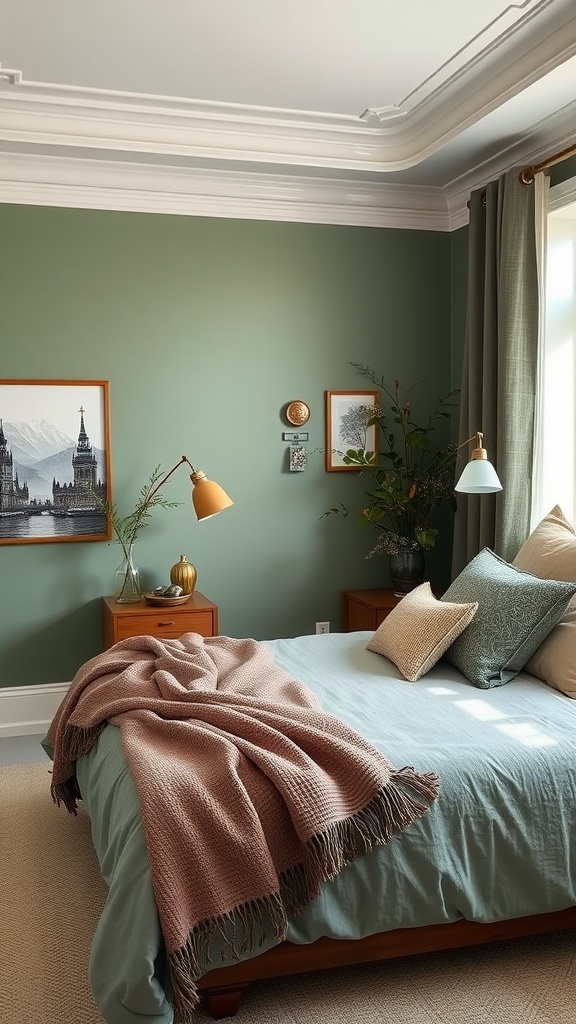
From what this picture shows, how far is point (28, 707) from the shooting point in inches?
180

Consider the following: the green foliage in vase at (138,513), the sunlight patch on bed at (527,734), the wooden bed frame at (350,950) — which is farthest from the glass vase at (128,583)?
the wooden bed frame at (350,950)

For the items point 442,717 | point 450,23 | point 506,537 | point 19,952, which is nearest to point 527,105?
point 450,23

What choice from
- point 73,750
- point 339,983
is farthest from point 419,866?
point 73,750

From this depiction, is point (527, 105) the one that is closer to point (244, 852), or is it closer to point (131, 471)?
point (131, 471)

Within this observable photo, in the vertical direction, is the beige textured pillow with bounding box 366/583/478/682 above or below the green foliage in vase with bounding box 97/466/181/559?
below

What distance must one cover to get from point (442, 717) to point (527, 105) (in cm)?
249

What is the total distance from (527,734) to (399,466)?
250 cm

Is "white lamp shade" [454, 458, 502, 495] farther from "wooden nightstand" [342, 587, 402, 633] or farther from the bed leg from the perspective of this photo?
the bed leg

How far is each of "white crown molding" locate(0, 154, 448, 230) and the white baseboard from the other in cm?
238

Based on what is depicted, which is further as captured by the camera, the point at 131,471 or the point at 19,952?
the point at 131,471

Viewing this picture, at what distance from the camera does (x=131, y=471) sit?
4645mm

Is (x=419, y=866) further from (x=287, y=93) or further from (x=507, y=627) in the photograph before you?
(x=287, y=93)

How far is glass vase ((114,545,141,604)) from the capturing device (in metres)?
4.45

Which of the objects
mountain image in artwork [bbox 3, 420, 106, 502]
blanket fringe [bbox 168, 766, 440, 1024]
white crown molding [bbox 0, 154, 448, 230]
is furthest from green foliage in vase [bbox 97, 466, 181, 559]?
blanket fringe [bbox 168, 766, 440, 1024]
